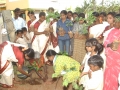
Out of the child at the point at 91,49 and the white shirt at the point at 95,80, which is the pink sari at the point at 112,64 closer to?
the child at the point at 91,49

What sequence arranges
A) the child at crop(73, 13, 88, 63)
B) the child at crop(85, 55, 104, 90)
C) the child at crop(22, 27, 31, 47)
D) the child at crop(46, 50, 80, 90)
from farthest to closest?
the child at crop(22, 27, 31, 47)
the child at crop(73, 13, 88, 63)
the child at crop(46, 50, 80, 90)
the child at crop(85, 55, 104, 90)

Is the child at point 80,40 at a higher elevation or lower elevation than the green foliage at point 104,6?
lower

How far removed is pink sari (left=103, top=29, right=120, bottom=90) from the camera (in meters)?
3.97

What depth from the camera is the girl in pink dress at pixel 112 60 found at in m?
3.95

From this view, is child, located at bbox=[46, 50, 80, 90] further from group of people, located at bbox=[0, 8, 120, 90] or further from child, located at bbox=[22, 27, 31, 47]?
child, located at bbox=[22, 27, 31, 47]

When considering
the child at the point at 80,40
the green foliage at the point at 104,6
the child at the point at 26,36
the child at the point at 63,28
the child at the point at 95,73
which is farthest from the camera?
the green foliage at the point at 104,6

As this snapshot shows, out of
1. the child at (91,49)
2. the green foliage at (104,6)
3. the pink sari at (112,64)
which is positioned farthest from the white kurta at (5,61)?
the green foliage at (104,6)

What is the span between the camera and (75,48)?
542cm

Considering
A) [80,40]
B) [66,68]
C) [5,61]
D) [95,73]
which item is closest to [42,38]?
[80,40]

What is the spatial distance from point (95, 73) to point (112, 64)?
1.98ft

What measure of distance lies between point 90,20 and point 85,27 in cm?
22

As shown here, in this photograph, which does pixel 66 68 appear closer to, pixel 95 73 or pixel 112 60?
pixel 95 73

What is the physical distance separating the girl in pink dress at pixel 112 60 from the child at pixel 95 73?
50cm

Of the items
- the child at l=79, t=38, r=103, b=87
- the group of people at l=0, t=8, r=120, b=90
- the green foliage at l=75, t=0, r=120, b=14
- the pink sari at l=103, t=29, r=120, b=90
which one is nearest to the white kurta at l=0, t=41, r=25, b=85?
the group of people at l=0, t=8, r=120, b=90
